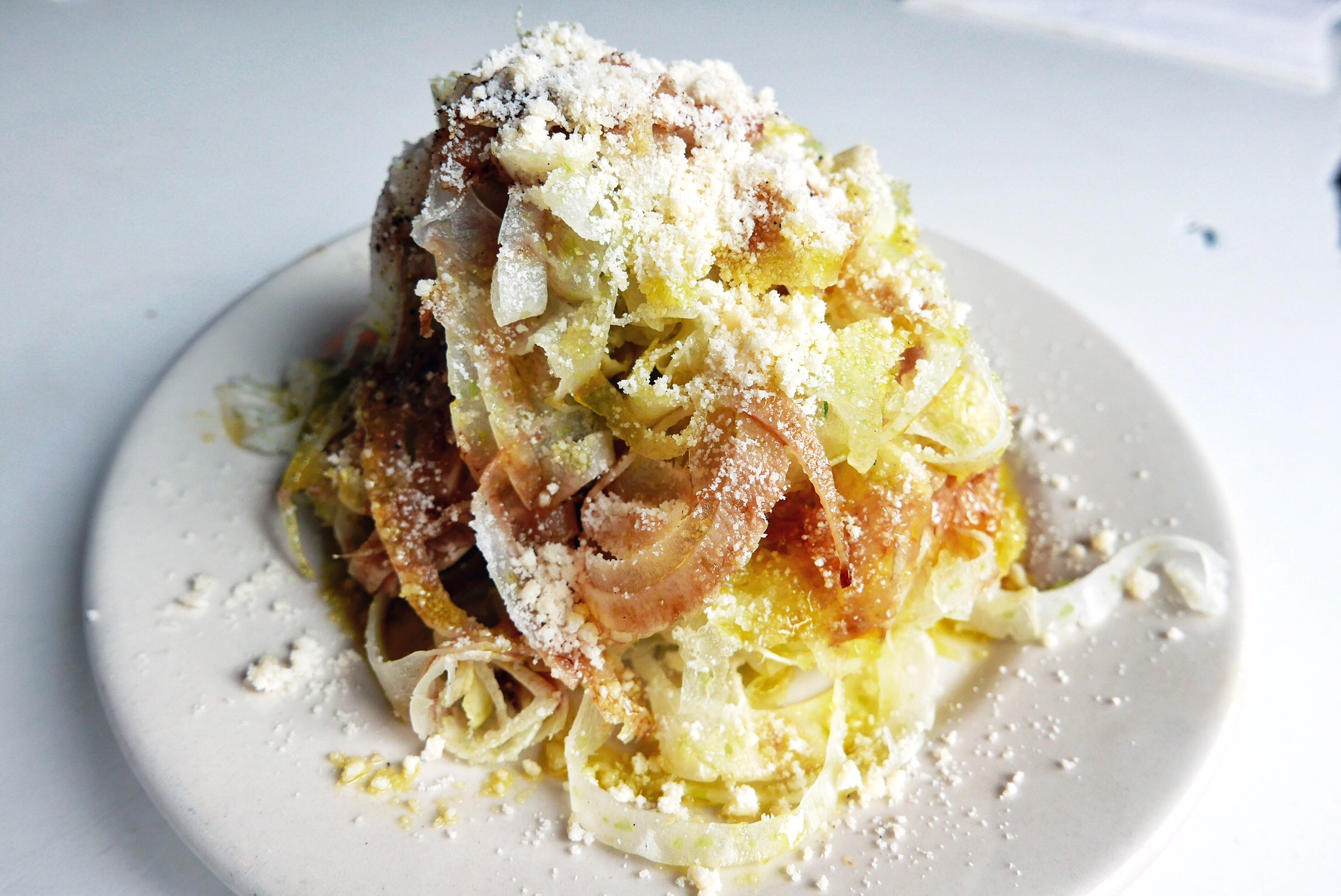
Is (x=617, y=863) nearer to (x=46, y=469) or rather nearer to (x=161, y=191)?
(x=46, y=469)

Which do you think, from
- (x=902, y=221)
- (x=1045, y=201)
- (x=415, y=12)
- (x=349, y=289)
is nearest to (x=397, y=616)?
(x=349, y=289)

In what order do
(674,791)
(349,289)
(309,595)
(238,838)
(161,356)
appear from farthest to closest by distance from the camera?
(161,356), (349,289), (309,595), (674,791), (238,838)

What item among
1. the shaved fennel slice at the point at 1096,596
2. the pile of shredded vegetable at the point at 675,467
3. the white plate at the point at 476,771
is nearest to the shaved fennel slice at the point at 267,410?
the white plate at the point at 476,771

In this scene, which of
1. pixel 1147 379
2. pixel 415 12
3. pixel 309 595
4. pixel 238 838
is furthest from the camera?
pixel 415 12

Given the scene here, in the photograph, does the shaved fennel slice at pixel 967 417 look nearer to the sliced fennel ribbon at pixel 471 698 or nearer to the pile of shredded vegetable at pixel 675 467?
the pile of shredded vegetable at pixel 675 467

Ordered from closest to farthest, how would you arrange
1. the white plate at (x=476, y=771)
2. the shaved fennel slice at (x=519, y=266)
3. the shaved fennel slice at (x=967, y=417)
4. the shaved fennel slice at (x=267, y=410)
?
the white plate at (x=476, y=771)
the shaved fennel slice at (x=519, y=266)
the shaved fennel slice at (x=967, y=417)
the shaved fennel slice at (x=267, y=410)

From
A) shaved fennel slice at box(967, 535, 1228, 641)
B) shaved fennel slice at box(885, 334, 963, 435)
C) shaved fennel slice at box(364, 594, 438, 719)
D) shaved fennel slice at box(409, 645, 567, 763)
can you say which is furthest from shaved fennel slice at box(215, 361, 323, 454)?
shaved fennel slice at box(967, 535, 1228, 641)

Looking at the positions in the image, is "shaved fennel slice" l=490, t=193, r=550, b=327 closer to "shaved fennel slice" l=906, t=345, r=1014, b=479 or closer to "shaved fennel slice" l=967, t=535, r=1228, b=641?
"shaved fennel slice" l=906, t=345, r=1014, b=479
